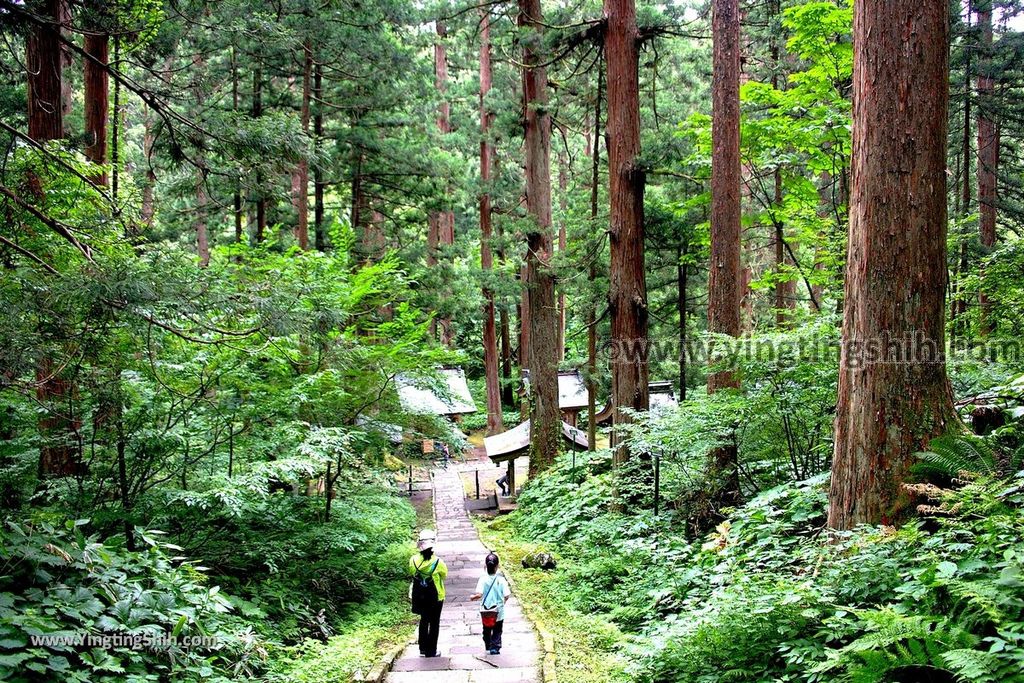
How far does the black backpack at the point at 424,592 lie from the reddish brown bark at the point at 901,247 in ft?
13.8

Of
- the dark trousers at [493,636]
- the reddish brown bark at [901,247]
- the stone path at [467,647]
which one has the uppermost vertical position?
the reddish brown bark at [901,247]

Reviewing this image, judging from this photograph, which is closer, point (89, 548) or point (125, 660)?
point (125, 660)

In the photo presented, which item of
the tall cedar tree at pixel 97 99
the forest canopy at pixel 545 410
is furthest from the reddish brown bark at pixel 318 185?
the tall cedar tree at pixel 97 99

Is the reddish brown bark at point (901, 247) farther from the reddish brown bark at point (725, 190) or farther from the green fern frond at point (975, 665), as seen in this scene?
the reddish brown bark at point (725, 190)

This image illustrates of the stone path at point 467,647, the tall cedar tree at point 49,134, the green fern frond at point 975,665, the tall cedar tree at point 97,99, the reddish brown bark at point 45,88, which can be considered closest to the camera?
the green fern frond at point 975,665

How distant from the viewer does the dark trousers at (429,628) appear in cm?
720

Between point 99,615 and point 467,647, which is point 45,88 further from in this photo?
point 467,647

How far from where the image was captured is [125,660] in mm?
Answer: 5070

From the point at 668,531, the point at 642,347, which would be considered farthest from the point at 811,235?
the point at 668,531

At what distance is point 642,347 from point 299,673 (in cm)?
720

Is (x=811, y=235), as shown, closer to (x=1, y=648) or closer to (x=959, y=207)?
(x=959, y=207)

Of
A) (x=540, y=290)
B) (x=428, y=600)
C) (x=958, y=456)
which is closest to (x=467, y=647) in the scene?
(x=428, y=600)

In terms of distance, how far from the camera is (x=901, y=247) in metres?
5.24

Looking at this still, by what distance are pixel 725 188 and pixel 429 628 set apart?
753 centimetres
